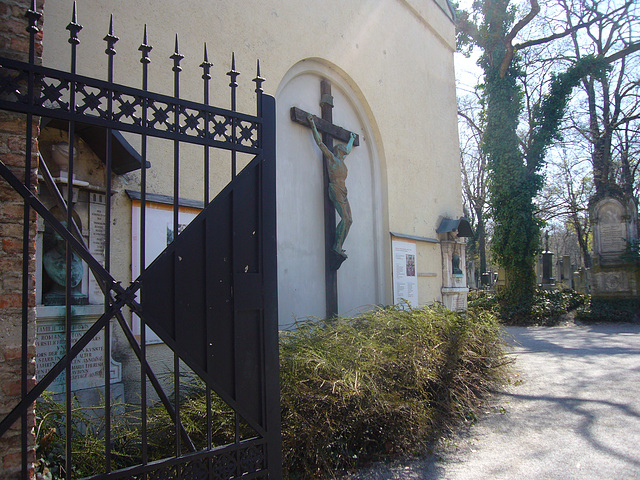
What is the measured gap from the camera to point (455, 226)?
10.4m

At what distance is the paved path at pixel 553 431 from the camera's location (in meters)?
3.63

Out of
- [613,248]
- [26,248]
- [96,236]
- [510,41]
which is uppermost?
[510,41]

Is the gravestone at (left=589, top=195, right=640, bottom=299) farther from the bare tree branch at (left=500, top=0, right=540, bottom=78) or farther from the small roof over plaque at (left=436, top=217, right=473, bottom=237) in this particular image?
the small roof over plaque at (left=436, top=217, right=473, bottom=237)

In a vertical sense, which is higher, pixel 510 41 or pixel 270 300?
pixel 510 41

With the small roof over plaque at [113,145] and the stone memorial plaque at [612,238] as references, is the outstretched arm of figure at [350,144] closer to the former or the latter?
the small roof over plaque at [113,145]

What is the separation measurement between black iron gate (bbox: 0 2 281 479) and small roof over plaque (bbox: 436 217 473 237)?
313 inches

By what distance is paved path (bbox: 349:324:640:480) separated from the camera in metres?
3.63

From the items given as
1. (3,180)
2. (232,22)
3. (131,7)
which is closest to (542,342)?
(232,22)

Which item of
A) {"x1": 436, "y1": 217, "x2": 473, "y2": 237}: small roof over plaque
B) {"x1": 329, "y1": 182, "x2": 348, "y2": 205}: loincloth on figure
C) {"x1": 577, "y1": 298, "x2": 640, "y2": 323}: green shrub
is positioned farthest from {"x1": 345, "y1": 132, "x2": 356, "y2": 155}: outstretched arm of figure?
{"x1": 577, "y1": 298, "x2": 640, "y2": 323}: green shrub

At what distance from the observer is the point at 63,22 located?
13.9 ft

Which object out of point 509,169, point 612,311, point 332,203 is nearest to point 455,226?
point 332,203

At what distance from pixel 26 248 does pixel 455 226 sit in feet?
30.5

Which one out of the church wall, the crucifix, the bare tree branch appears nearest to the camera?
the church wall

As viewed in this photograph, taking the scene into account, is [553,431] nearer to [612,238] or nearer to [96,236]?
[96,236]
